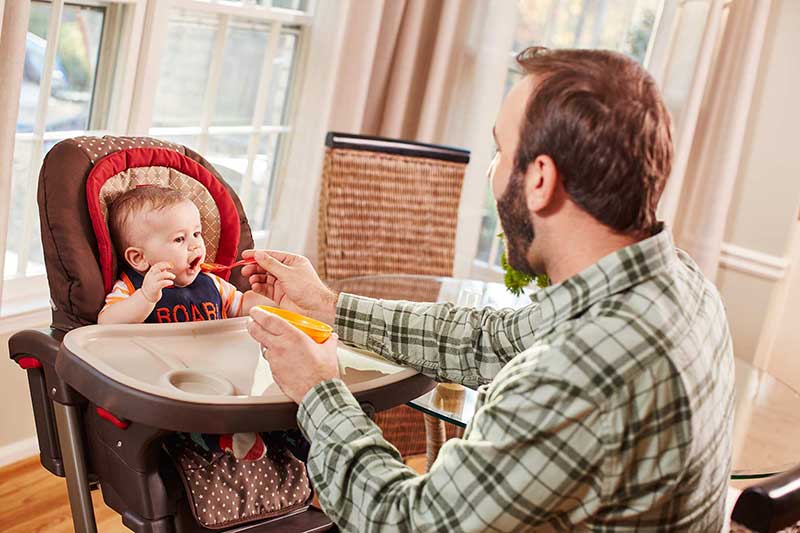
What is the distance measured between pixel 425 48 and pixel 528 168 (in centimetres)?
239

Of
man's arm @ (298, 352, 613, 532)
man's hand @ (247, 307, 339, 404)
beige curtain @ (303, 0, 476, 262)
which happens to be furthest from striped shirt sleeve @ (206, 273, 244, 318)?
beige curtain @ (303, 0, 476, 262)

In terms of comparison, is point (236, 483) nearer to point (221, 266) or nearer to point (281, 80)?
point (221, 266)

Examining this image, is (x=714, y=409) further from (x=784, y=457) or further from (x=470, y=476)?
(x=784, y=457)

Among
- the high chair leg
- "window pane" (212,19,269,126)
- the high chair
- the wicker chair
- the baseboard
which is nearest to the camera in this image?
the high chair

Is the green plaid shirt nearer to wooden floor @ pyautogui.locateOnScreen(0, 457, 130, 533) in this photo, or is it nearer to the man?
the man

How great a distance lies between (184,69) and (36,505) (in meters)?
1.38

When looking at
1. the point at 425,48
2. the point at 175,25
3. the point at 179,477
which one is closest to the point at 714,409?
the point at 179,477

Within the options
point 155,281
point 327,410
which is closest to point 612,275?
point 327,410

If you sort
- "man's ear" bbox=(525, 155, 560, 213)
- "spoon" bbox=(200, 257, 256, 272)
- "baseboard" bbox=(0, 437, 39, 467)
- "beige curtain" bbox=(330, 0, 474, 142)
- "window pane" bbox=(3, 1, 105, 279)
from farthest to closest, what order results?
"beige curtain" bbox=(330, 0, 474, 142), "baseboard" bbox=(0, 437, 39, 467), "window pane" bbox=(3, 1, 105, 279), "spoon" bbox=(200, 257, 256, 272), "man's ear" bbox=(525, 155, 560, 213)

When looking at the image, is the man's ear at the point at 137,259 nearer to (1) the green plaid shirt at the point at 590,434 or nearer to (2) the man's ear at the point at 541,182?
(1) the green plaid shirt at the point at 590,434

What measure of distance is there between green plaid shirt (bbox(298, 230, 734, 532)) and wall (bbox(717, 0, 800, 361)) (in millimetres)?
2648

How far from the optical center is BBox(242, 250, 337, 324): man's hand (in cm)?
187

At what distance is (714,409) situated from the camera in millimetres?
1295

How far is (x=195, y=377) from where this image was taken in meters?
1.60
